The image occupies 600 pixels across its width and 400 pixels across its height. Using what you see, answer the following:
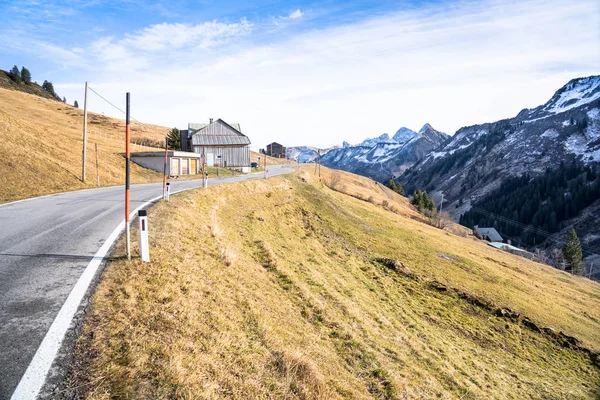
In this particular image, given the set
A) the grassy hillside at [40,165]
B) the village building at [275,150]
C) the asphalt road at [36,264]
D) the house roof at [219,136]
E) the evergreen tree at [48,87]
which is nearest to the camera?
the asphalt road at [36,264]

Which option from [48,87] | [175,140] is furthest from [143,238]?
[48,87]

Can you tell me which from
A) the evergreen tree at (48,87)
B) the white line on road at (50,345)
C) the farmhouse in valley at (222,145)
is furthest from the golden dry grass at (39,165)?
the evergreen tree at (48,87)

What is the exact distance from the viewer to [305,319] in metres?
10.0

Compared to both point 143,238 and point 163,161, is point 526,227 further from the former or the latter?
point 143,238

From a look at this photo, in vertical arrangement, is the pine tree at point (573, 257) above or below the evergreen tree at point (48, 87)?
below

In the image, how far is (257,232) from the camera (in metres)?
18.7

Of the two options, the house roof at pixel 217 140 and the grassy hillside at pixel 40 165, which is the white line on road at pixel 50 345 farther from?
the house roof at pixel 217 140

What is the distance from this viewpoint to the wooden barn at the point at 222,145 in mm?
60781

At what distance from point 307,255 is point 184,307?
13.1 meters

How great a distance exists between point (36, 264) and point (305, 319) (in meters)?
7.30

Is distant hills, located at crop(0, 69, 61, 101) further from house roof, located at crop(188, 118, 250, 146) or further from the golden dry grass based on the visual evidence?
the golden dry grass

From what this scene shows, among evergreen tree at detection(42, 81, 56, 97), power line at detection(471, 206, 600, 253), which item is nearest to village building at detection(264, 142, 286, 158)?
evergreen tree at detection(42, 81, 56, 97)

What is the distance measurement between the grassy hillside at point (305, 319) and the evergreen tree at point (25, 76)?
159272mm

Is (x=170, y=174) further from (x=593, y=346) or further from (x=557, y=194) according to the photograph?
(x=557, y=194)
